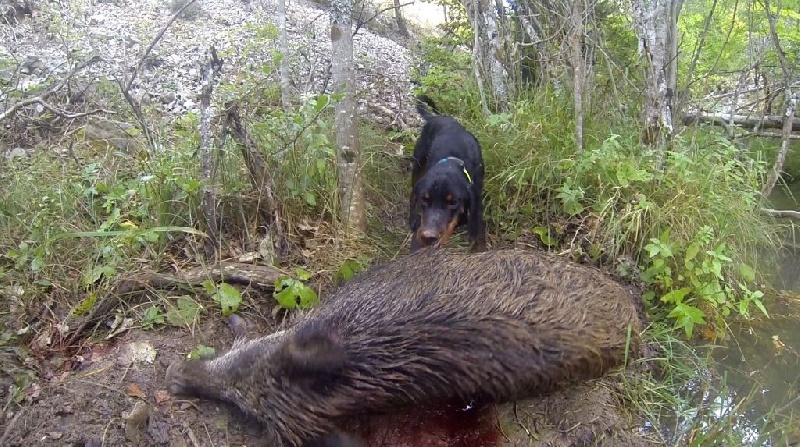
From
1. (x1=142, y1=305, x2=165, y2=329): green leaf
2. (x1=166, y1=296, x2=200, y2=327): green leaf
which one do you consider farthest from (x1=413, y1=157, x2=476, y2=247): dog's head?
(x1=142, y1=305, x2=165, y2=329): green leaf

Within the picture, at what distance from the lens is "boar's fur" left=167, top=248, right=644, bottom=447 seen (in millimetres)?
2807

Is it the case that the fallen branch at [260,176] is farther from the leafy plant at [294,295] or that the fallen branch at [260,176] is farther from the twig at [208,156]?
the leafy plant at [294,295]

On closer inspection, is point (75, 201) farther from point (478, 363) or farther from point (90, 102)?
point (478, 363)

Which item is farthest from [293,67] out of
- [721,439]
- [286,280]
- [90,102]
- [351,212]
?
[721,439]

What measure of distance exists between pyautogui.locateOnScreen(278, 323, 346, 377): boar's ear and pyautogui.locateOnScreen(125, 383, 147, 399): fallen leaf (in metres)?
0.69

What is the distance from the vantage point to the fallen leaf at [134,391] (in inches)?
116

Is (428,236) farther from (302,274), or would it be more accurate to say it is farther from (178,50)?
(178,50)

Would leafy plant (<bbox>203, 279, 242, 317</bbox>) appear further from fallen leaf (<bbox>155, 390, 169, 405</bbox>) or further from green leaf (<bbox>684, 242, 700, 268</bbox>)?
green leaf (<bbox>684, 242, 700, 268</bbox>)

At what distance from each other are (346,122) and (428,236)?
36.4 inches

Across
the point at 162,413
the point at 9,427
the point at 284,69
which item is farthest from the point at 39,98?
the point at 284,69

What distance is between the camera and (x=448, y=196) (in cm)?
419

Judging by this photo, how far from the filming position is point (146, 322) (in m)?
3.29

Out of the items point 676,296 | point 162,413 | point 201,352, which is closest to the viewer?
point 162,413

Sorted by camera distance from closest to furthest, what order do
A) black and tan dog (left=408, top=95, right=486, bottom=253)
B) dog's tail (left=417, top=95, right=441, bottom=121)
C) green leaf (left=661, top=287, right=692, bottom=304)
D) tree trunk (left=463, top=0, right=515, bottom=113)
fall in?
green leaf (left=661, top=287, right=692, bottom=304) → black and tan dog (left=408, top=95, right=486, bottom=253) → tree trunk (left=463, top=0, right=515, bottom=113) → dog's tail (left=417, top=95, right=441, bottom=121)
